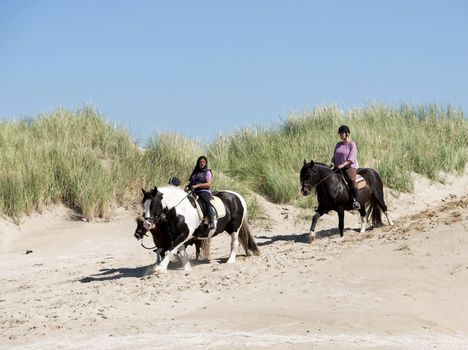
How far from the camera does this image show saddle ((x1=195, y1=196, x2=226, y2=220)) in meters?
14.4

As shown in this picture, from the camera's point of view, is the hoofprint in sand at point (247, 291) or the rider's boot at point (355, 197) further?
the rider's boot at point (355, 197)

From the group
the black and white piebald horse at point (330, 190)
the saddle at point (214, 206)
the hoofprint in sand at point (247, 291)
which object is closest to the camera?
the hoofprint in sand at point (247, 291)

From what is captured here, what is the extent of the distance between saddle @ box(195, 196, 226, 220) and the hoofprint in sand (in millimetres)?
891

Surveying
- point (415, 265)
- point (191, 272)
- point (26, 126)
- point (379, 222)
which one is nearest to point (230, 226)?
point (191, 272)

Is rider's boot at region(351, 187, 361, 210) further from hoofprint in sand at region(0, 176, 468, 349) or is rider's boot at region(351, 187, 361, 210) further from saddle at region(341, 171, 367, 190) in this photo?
Result: hoofprint in sand at region(0, 176, 468, 349)

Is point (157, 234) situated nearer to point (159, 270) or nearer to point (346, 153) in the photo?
point (159, 270)

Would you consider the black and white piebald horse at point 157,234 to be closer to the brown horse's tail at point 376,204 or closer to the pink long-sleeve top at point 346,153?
the pink long-sleeve top at point 346,153

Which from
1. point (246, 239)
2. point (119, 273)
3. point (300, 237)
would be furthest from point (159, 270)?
point (300, 237)

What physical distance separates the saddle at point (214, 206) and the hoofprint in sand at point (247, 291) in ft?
2.92

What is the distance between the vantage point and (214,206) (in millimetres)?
14633

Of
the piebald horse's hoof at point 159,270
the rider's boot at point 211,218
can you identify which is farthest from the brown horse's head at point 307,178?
the piebald horse's hoof at point 159,270

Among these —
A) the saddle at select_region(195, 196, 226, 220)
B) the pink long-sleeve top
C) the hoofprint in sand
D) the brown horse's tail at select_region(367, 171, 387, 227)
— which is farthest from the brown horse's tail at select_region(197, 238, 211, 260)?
the brown horse's tail at select_region(367, 171, 387, 227)

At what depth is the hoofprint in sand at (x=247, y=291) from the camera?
10.1m

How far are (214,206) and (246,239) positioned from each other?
1.21 m
